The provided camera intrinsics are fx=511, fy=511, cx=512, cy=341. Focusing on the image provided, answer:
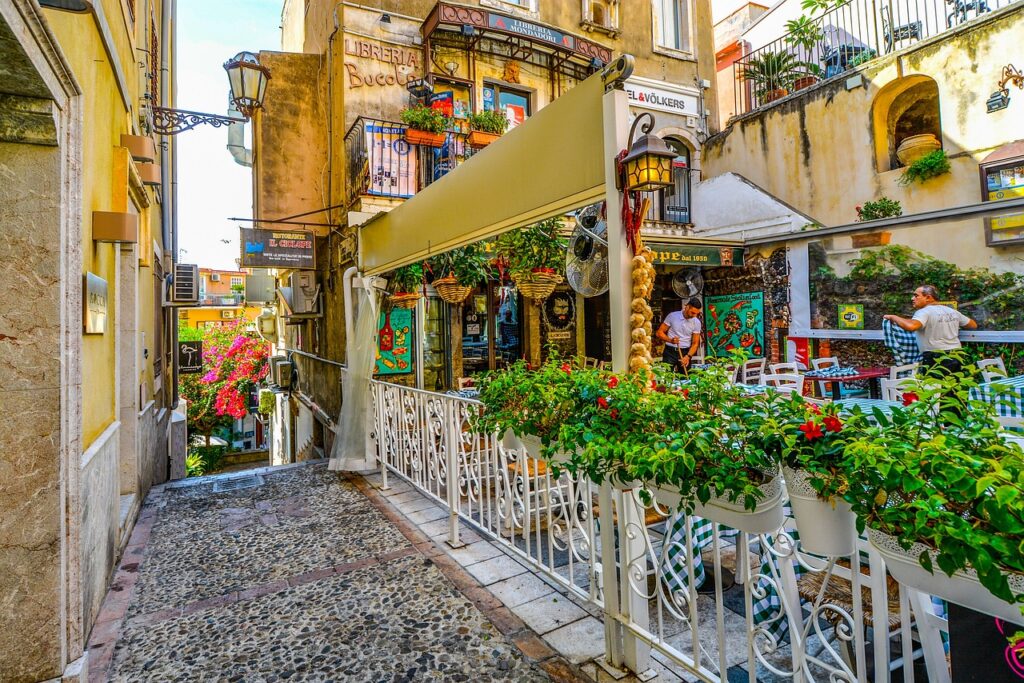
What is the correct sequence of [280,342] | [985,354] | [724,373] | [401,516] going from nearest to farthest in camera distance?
[724,373], [401,516], [985,354], [280,342]

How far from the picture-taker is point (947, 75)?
862cm

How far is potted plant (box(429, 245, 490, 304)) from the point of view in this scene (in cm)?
631

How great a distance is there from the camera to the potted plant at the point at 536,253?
571 centimetres

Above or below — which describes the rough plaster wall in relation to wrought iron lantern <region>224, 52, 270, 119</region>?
below

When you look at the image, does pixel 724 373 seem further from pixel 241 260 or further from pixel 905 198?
pixel 905 198

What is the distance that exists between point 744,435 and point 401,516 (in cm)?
393

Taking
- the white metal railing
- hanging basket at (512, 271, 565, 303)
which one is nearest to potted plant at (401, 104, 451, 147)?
hanging basket at (512, 271, 565, 303)

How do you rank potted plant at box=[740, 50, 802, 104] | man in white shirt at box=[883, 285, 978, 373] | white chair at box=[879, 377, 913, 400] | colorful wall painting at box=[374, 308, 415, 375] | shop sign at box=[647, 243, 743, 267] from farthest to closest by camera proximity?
potted plant at box=[740, 50, 802, 104]
shop sign at box=[647, 243, 743, 267]
colorful wall painting at box=[374, 308, 415, 375]
man in white shirt at box=[883, 285, 978, 373]
white chair at box=[879, 377, 913, 400]

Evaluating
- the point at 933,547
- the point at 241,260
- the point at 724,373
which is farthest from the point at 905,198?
the point at 241,260

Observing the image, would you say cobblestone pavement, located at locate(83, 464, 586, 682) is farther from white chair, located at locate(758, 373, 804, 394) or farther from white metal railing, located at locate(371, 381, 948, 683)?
white chair, located at locate(758, 373, 804, 394)

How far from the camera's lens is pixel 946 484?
1224 mm

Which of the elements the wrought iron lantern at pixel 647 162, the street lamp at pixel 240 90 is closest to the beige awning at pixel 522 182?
the wrought iron lantern at pixel 647 162

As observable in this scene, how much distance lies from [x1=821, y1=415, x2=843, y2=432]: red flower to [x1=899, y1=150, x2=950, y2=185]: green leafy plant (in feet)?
32.0

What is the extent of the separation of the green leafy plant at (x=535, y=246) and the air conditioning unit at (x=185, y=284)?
5.68 metres
